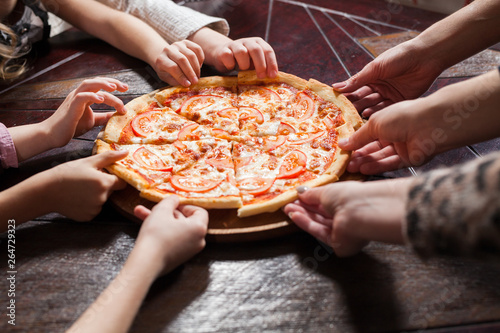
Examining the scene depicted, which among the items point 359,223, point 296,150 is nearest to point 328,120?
point 296,150

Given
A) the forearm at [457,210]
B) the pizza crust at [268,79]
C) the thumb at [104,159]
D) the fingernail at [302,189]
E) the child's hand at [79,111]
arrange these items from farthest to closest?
1. the pizza crust at [268,79]
2. the child's hand at [79,111]
3. the thumb at [104,159]
4. the fingernail at [302,189]
5. the forearm at [457,210]

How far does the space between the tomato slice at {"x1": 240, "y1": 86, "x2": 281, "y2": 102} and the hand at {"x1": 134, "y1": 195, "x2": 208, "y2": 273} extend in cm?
98

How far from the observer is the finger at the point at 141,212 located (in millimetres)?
1611

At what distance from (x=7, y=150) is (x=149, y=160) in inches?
27.6

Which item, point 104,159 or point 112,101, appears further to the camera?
point 112,101

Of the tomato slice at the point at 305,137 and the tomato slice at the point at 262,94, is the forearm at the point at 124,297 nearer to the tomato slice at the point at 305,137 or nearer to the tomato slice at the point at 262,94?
the tomato slice at the point at 305,137

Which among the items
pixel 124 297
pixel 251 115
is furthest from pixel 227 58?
pixel 124 297

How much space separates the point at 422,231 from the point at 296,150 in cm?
100

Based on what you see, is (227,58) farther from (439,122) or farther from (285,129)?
(439,122)

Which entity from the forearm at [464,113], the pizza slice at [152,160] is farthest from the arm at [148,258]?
the forearm at [464,113]

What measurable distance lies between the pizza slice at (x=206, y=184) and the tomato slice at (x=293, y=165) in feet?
0.80

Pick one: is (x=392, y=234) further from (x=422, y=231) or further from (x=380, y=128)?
(x=380, y=128)

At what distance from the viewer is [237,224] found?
165 cm

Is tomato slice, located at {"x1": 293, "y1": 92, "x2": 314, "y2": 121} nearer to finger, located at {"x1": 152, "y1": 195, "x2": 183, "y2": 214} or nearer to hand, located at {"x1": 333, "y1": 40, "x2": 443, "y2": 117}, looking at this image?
hand, located at {"x1": 333, "y1": 40, "x2": 443, "y2": 117}
